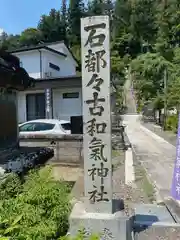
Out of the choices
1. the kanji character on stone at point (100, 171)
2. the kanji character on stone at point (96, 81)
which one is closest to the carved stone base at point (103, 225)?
the kanji character on stone at point (100, 171)

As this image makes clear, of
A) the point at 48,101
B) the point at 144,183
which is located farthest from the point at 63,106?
the point at 144,183

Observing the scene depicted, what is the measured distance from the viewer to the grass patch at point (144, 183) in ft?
19.6

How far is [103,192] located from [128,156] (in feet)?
22.6

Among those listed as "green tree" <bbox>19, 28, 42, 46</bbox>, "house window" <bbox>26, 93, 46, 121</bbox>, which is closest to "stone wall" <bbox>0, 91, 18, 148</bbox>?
"house window" <bbox>26, 93, 46, 121</bbox>

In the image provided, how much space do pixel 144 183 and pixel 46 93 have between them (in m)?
14.8

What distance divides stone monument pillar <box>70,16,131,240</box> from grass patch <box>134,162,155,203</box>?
237cm

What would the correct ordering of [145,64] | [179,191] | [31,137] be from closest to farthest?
1. [179,191]
2. [31,137]
3. [145,64]

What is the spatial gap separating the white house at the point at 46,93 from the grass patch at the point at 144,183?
1122 centimetres

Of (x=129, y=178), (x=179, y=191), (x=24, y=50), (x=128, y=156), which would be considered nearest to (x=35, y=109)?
(x=24, y=50)

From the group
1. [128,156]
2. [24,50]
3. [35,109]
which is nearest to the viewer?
[128,156]

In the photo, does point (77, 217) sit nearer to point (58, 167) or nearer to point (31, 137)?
point (58, 167)

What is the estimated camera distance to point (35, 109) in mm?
22062

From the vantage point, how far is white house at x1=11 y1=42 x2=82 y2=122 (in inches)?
791

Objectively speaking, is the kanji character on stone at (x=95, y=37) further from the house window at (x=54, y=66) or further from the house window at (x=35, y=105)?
the house window at (x=54, y=66)
